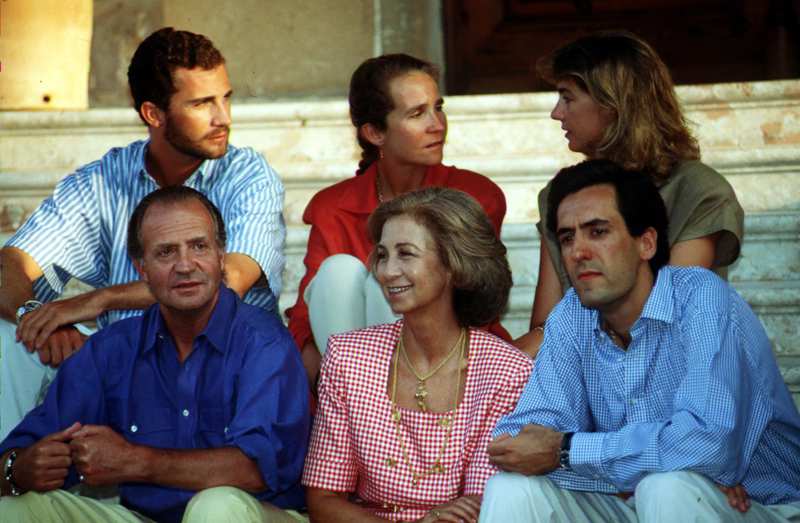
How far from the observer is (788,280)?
4.67 metres

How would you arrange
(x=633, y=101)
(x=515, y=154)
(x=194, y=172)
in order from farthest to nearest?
(x=515, y=154), (x=194, y=172), (x=633, y=101)

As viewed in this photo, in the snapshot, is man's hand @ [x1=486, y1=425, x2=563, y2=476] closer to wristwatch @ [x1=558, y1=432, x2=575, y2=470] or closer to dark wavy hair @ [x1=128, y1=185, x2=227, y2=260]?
wristwatch @ [x1=558, y1=432, x2=575, y2=470]

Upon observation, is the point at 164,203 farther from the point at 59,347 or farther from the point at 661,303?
the point at 661,303

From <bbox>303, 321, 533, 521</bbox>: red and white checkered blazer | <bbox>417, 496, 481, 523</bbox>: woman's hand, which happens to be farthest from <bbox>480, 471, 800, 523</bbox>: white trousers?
<bbox>303, 321, 533, 521</bbox>: red and white checkered blazer

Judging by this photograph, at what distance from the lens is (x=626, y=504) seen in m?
3.37

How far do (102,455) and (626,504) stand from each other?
1169mm

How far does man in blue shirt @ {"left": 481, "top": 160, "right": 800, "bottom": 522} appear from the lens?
10.4 feet

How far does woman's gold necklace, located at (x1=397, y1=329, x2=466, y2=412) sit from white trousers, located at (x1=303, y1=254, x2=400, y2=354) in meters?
0.34

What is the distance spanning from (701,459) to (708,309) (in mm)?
338

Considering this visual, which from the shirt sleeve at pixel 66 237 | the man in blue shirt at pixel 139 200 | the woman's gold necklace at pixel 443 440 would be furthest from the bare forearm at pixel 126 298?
the woman's gold necklace at pixel 443 440

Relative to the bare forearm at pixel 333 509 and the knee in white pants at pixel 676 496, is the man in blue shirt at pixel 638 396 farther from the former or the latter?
the bare forearm at pixel 333 509

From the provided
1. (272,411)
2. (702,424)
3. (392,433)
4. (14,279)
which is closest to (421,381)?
(392,433)

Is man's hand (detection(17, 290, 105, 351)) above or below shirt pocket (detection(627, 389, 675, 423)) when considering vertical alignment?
above

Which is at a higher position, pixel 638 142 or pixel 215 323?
pixel 638 142
